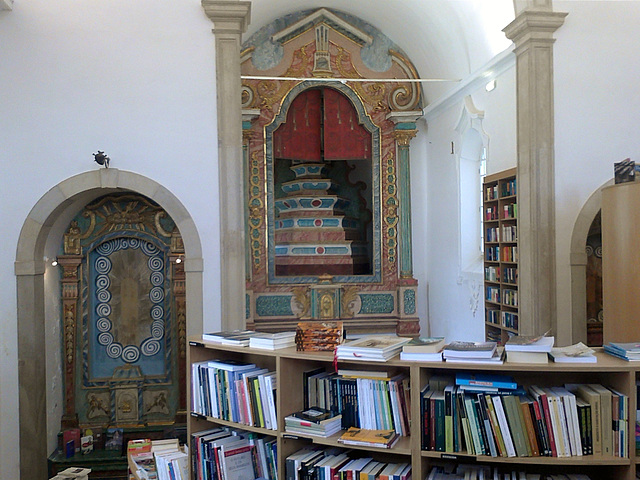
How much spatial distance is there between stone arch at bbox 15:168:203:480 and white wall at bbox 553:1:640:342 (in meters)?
3.34

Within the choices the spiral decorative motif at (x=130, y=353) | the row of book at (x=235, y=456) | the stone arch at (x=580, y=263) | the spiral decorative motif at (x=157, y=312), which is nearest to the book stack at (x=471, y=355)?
the row of book at (x=235, y=456)

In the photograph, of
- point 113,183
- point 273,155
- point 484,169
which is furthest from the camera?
point 273,155

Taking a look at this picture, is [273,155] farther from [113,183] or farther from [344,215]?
[113,183]

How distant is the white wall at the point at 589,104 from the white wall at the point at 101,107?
3.18 meters

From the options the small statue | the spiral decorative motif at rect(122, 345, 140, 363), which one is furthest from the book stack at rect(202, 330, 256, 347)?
the spiral decorative motif at rect(122, 345, 140, 363)

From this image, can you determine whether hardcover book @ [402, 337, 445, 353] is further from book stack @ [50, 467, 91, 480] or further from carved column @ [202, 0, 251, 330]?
book stack @ [50, 467, 91, 480]

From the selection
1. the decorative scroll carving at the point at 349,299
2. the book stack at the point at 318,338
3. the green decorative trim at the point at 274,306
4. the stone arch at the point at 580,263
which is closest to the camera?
the book stack at the point at 318,338

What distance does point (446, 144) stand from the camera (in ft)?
30.3

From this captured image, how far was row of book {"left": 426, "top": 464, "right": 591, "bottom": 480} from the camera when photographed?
3.08 meters

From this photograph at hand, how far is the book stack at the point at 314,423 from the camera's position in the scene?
3305mm

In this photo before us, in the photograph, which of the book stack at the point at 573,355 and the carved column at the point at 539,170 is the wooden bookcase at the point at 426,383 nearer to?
the book stack at the point at 573,355

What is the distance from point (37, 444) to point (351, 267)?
17.9 ft

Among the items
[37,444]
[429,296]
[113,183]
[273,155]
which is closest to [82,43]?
[113,183]

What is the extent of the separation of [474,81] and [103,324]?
5164 millimetres
